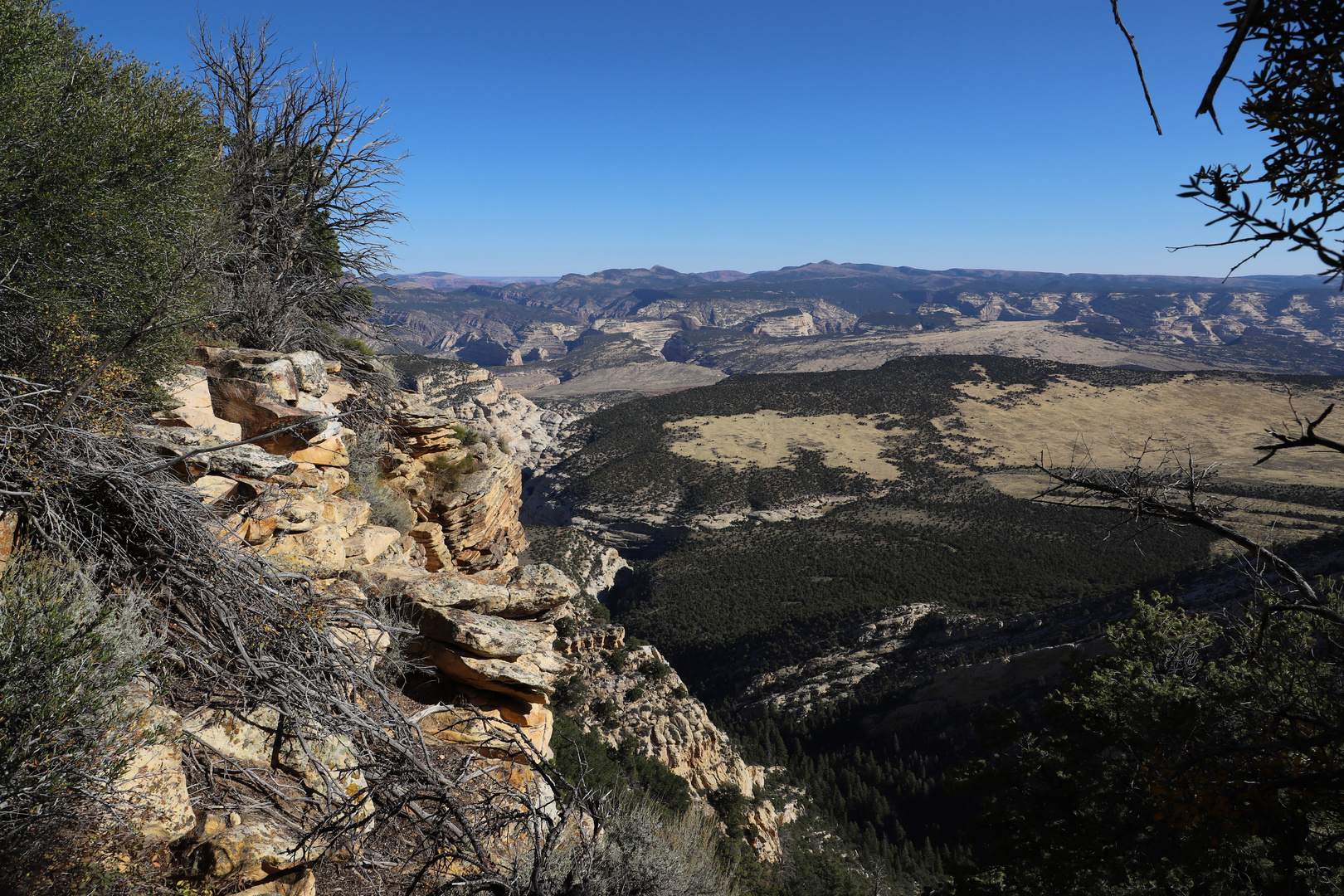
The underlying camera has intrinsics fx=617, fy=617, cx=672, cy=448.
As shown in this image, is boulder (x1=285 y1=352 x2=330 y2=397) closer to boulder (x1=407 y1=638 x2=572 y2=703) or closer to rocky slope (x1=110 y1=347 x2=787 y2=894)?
rocky slope (x1=110 y1=347 x2=787 y2=894)

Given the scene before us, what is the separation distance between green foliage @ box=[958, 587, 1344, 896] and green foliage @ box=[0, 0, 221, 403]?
11.3 m

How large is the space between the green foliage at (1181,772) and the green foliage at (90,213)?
1134 cm

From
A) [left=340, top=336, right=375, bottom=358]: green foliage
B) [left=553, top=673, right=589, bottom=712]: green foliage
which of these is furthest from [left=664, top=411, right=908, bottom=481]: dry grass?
[left=340, top=336, right=375, bottom=358]: green foliage

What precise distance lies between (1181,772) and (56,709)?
319 inches

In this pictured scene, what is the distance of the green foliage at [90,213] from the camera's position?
25.6 feet

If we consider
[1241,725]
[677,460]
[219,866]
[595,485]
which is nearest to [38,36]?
[219,866]

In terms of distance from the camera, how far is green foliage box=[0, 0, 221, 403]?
7.81 metres

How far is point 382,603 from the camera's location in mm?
7797

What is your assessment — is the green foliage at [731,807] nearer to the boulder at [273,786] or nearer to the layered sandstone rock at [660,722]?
the layered sandstone rock at [660,722]

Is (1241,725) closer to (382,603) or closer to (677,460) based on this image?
(382,603)

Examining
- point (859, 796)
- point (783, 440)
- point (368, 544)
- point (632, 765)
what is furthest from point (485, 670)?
point (783, 440)

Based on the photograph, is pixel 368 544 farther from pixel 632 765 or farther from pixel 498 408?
pixel 498 408

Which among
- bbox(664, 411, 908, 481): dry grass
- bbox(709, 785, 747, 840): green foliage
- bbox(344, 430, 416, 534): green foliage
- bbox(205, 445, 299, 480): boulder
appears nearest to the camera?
bbox(205, 445, 299, 480): boulder

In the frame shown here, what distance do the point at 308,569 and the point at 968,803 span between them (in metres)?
35.9
